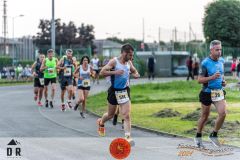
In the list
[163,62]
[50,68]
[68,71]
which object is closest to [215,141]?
[68,71]

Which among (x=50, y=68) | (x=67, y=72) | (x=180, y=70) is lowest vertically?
(x=180, y=70)

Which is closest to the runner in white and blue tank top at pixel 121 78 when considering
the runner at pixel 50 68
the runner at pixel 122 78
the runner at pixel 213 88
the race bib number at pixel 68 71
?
the runner at pixel 122 78

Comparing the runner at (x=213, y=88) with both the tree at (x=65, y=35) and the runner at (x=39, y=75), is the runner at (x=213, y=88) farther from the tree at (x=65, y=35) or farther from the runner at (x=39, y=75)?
the tree at (x=65, y=35)

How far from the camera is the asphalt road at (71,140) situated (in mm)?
11883

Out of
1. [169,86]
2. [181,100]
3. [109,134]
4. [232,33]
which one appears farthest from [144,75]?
[109,134]

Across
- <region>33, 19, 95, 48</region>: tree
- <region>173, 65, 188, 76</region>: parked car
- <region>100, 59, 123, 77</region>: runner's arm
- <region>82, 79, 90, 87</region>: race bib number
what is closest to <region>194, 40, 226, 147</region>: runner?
<region>100, 59, 123, 77</region>: runner's arm

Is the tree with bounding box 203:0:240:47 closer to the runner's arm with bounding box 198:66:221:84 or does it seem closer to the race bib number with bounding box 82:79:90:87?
the race bib number with bounding box 82:79:90:87

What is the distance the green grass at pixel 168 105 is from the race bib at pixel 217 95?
132 cm

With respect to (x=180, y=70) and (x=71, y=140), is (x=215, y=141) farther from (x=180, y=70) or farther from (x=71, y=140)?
(x=180, y=70)

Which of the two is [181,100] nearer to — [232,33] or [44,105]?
[44,105]

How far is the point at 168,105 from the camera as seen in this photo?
23406 mm
